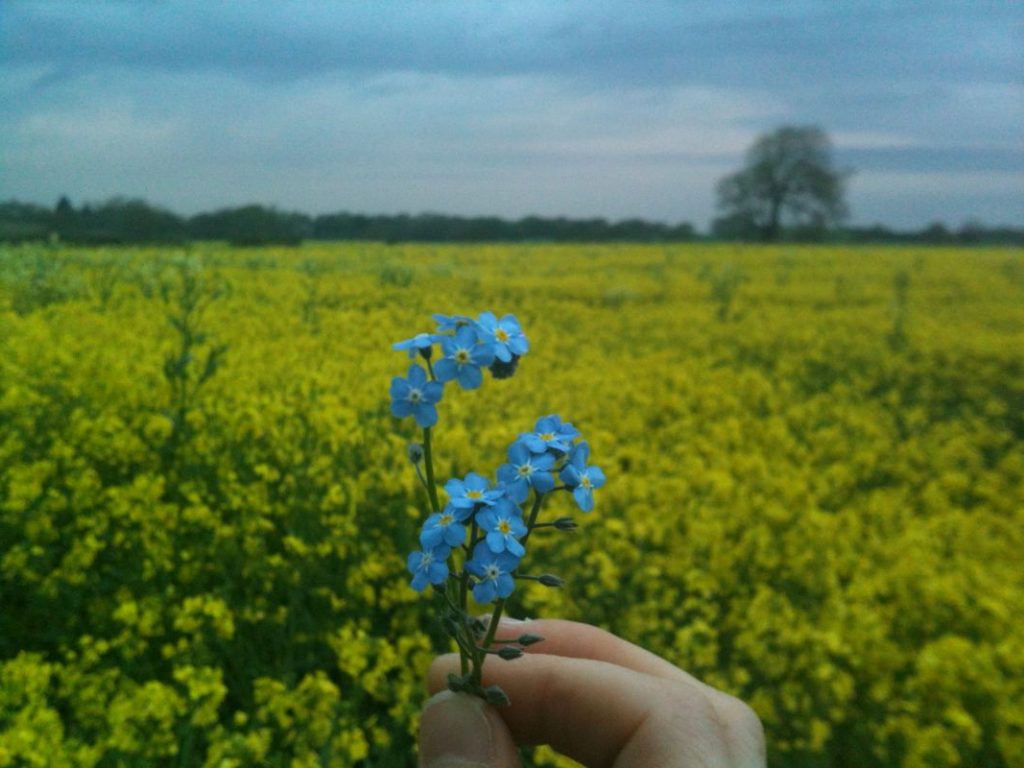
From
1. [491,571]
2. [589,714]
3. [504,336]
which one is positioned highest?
[504,336]

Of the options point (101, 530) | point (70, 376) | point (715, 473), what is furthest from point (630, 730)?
point (70, 376)

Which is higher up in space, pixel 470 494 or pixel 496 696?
pixel 470 494

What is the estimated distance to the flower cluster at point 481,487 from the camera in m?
0.79

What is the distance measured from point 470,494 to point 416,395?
12 cm

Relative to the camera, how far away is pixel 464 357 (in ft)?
2.77

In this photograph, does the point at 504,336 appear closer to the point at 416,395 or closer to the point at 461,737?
the point at 416,395

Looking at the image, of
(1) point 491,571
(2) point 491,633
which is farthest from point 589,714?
(1) point 491,571

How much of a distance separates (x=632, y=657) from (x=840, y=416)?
3572mm

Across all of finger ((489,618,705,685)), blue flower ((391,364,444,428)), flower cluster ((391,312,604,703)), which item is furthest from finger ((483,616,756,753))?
blue flower ((391,364,444,428))

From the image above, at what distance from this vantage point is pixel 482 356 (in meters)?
0.83

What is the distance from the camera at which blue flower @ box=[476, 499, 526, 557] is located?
30.6 inches

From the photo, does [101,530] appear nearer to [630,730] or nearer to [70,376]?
[70,376]

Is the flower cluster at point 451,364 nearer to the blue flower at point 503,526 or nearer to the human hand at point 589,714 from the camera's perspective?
the blue flower at point 503,526

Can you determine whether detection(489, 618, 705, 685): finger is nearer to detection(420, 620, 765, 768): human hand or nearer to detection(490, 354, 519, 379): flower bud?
detection(420, 620, 765, 768): human hand
